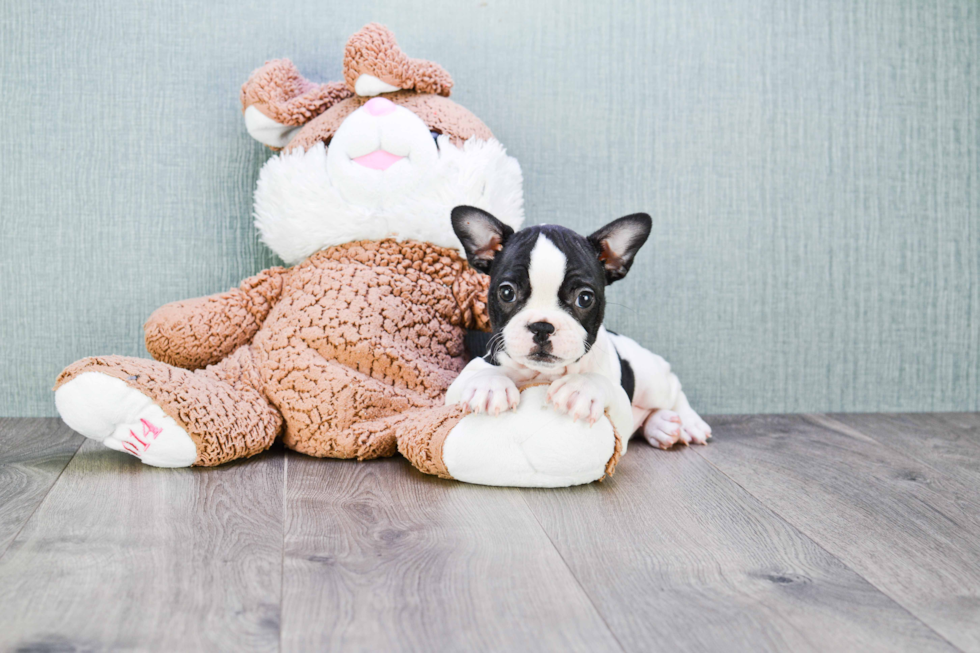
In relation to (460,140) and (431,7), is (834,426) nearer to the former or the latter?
(460,140)

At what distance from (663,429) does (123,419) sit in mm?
999

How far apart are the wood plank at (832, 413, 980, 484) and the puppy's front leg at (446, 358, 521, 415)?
32.1 inches

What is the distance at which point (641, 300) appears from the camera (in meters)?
1.87

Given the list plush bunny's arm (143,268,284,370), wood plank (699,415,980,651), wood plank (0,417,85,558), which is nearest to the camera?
wood plank (699,415,980,651)

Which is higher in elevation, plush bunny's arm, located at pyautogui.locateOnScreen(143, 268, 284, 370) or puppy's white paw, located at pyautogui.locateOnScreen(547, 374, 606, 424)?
plush bunny's arm, located at pyautogui.locateOnScreen(143, 268, 284, 370)

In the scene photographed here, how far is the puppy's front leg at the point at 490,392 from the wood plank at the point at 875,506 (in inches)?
17.0

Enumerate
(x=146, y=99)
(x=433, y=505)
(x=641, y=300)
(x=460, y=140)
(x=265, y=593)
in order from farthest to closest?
(x=641, y=300), (x=146, y=99), (x=460, y=140), (x=433, y=505), (x=265, y=593)

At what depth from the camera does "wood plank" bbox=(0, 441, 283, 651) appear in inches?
30.1

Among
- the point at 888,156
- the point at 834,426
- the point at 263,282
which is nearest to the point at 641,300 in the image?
the point at 834,426

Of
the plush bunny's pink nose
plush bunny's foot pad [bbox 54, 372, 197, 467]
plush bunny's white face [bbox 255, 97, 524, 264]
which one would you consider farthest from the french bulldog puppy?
plush bunny's foot pad [bbox 54, 372, 197, 467]

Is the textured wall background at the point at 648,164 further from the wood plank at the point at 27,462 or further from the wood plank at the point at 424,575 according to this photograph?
the wood plank at the point at 424,575

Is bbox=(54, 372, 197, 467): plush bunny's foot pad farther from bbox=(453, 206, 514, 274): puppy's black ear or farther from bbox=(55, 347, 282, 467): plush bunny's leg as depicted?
bbox=(453, 206, 514, 274): puppy's black ear

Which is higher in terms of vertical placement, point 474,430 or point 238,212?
point 238,212

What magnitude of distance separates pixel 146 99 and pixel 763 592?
1561 millimetres
